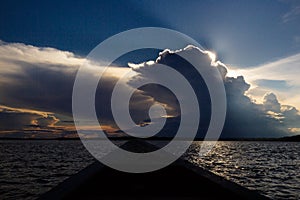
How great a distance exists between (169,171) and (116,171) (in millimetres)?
1615

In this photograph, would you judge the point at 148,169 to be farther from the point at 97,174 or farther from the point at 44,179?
the point at 44,179

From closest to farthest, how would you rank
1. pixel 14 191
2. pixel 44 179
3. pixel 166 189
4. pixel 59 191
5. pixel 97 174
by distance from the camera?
pixel 59 191, pixel 166 189, pixel 97 174, pixel 14 191, pixel 44 179

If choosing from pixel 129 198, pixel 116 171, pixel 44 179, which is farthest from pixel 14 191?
pixel 129 198

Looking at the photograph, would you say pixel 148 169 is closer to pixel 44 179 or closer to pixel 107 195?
pixel 107 195

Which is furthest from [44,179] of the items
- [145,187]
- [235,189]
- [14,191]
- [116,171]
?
[235,189]

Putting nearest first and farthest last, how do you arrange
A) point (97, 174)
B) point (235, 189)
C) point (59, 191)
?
point (59, 191) < point (235, 189) < point (97, 174)

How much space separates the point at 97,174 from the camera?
26.2 feet

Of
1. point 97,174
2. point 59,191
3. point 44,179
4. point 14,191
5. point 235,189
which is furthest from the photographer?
point 44,179

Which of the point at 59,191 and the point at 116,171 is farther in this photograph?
the point at 116,171

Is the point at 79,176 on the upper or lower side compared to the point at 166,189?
upper

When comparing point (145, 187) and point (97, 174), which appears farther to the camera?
point (97, 174)

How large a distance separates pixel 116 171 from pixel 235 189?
3.70 meters

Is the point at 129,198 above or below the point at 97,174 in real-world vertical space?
below

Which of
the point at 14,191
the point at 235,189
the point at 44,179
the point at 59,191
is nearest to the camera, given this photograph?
the point at 59,191
